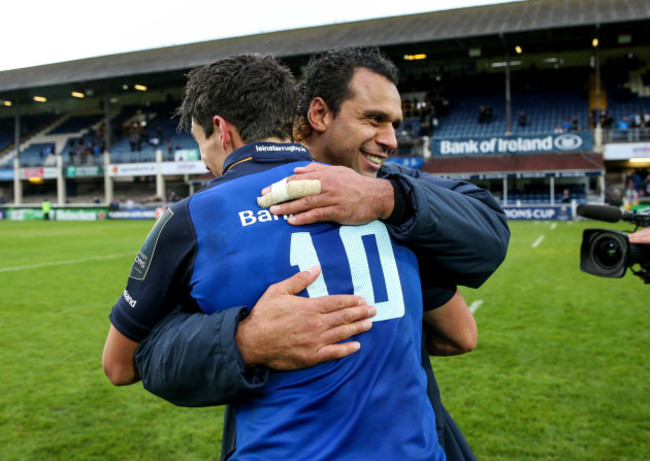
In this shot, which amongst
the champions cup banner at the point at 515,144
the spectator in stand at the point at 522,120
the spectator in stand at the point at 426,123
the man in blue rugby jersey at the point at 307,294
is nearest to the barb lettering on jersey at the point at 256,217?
the man in blue rugby jersey at the point at 307,294

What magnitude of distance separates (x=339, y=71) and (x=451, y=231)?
838 millimetres

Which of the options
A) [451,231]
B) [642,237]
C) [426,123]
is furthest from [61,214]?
[451,231]

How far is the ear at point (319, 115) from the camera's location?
2.04m

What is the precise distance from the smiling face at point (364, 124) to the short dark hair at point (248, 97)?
0.36 m

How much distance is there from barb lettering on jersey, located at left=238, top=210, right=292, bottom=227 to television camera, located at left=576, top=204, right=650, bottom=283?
1846 millimetres

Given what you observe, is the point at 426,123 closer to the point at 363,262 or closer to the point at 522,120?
the point at 522,120

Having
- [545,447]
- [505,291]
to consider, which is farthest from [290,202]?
[505,291]

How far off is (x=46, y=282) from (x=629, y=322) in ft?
31.5

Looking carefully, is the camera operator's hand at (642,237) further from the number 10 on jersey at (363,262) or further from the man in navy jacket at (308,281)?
the number 10 on jersey at (363,262)

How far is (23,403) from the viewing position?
4449 millimetres

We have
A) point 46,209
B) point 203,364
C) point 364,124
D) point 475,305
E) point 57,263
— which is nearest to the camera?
point 203,364

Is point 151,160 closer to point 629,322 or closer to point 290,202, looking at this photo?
point 629,322

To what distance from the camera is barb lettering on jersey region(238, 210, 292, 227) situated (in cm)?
139

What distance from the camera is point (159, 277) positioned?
4.68 feet
